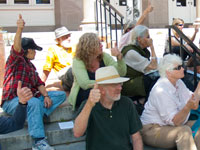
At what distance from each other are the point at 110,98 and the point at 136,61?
1533mm

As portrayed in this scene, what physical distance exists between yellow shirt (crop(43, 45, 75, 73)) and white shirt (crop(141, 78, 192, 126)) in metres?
1.87

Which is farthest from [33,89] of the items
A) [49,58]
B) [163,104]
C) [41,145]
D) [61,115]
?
[163,104]

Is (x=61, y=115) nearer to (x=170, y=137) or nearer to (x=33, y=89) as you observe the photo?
(x=33, y=89)

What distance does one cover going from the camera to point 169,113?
10.3 feet

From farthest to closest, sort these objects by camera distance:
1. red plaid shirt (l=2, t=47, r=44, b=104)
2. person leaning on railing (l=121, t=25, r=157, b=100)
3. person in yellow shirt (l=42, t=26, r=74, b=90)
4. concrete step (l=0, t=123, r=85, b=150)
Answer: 1. person in yellow shirt (l=42, t=26, r=74, b=90)
2. person leaning on railing (l=121, t=25, r=157, b=100)
3. red plaid shirt (l=2, t=47, r=44, b=104)
4. concrete step (l=0, t=123, r=85, b=150)

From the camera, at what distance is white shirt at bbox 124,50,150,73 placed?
4.08m

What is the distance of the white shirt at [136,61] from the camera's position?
408 centimetres

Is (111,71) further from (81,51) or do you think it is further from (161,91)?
(81,51)

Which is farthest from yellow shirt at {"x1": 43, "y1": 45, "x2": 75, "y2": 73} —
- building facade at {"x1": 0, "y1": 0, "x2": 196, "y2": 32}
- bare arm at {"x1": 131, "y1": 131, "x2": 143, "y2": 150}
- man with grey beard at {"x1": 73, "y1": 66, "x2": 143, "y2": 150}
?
building facade at {"x1": 0, "y1": 0, "x2": 196, "y2": 32}

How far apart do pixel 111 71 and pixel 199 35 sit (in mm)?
5309

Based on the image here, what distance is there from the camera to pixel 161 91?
3.19m

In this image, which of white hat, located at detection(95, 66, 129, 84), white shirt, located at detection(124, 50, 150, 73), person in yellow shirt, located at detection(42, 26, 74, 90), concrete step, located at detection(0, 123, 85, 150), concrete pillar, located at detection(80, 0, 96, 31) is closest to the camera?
white hat, located at detection(95, 66, 129, 84)

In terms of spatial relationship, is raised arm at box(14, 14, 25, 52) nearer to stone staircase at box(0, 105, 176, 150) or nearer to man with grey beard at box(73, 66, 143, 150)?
stone staircase at box(0, 105, 176, 150)

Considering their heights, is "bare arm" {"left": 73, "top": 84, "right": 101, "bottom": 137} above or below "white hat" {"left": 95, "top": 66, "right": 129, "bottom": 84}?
below
